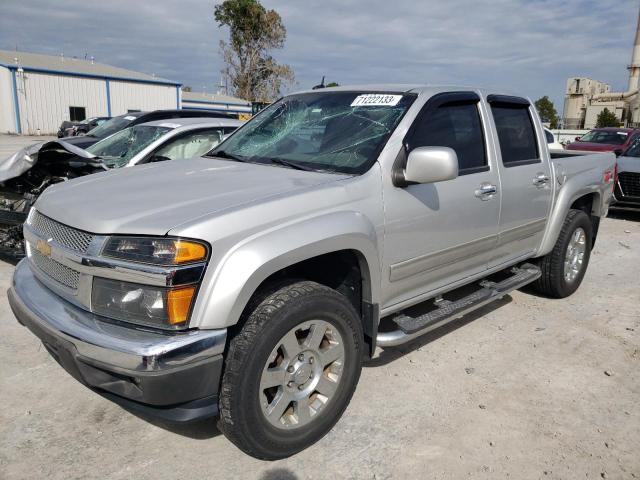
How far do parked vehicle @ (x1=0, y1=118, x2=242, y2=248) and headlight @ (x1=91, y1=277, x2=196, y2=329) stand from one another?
3212 millimetres

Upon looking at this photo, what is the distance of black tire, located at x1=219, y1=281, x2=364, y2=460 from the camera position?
2.32 meters

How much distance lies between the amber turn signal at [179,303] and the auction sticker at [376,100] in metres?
1.85

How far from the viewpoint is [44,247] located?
8.93 feet

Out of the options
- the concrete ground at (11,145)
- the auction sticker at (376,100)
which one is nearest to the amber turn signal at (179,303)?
the auction sticker at (376,100)

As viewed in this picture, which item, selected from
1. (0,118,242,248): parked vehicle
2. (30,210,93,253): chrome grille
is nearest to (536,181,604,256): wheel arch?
(30,210,93,253): chrome grille

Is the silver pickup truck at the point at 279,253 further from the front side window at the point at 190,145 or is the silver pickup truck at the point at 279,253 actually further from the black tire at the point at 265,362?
the front side window at the point at 190,145

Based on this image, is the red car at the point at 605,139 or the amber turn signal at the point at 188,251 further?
the red car at the point at 605,139

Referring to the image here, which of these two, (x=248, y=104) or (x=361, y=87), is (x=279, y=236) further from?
(x=248, y=104)

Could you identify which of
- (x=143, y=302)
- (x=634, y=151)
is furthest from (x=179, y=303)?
(x=634, y=151)

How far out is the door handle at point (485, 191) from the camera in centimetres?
360

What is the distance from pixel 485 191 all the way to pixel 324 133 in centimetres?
119

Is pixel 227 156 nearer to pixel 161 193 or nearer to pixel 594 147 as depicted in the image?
pixel 161 193

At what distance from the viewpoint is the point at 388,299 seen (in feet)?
10.4

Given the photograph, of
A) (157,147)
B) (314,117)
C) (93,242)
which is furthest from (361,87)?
(157,147)
